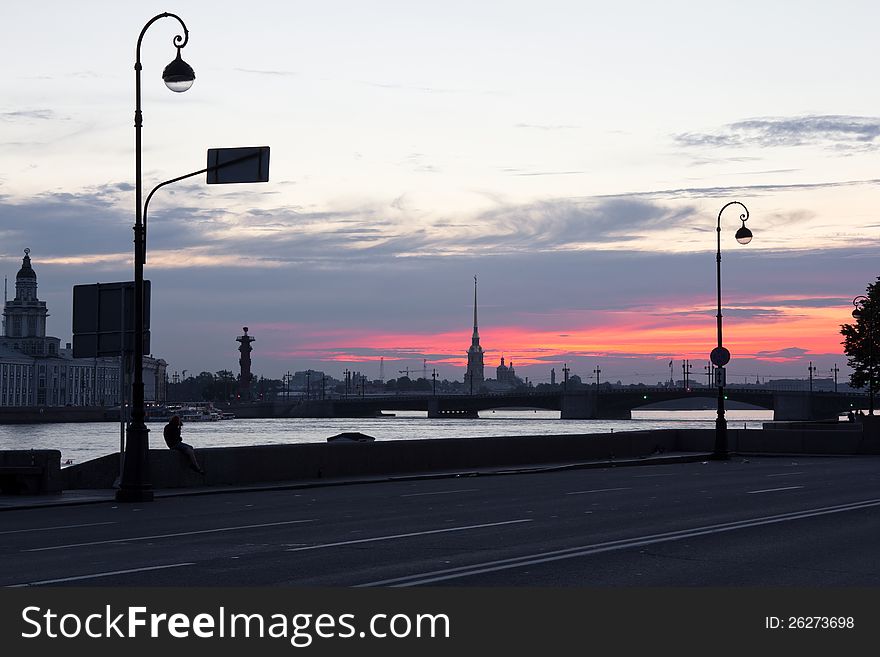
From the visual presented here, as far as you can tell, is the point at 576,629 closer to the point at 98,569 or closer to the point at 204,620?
the point at 204,620

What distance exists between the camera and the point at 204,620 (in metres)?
11.0

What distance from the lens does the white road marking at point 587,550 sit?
13406 mm

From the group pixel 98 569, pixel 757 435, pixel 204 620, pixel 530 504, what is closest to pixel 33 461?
pixel 530 504

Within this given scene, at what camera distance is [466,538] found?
58.2 feet

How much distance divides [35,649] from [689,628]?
5.45 m

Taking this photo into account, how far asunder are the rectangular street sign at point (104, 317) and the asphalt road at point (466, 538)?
3.92 m

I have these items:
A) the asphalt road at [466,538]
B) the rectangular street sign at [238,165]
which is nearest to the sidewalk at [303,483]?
the asphalt road at [466,538]

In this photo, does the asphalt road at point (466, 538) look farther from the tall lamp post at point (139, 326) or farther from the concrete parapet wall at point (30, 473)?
the concrete parapet wall at point (30, 473)

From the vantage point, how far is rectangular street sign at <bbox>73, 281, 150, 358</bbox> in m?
27.9

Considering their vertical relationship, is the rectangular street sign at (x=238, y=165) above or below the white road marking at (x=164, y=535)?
above

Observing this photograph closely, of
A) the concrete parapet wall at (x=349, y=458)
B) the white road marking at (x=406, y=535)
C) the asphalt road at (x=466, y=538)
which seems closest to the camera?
the asphalt road at (x=466, y=538)

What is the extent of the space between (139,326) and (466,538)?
464 inches

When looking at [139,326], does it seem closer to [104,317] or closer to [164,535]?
[104,317]

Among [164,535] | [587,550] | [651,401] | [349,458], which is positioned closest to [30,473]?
[164,535]
